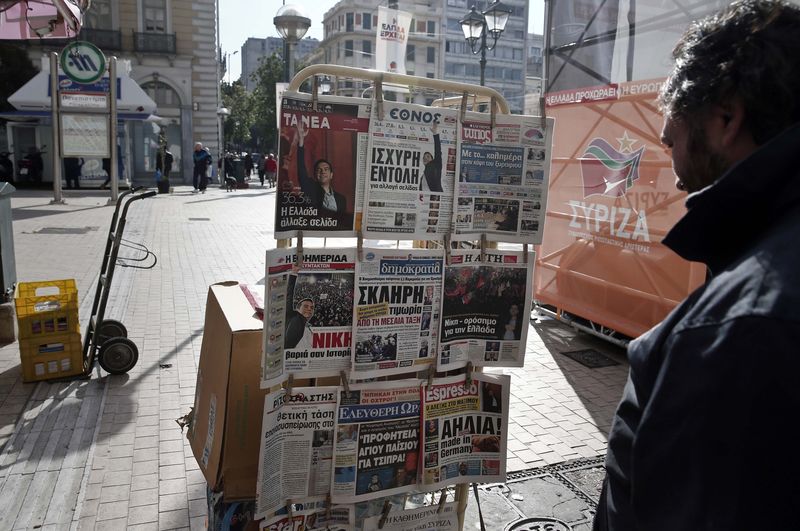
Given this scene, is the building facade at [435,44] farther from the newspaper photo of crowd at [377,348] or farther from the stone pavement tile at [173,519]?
the newspaper photo of crowd at [377,348]

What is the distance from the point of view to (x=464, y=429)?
303cm

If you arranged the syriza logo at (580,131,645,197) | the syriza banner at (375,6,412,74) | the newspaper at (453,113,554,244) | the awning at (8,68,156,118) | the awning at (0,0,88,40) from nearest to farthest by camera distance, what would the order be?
the newspaper at (453,113,554,244) → the awning at (0,0,88,40) → the syriza logo at (580,131,645,197) → the syriza banner at (375,6,412,74) → the awning at (8,68,156,118)

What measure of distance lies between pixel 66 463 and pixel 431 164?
2.97 meters

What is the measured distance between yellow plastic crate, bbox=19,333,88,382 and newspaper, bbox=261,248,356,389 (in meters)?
3.47

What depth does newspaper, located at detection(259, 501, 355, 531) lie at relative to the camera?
2.75 metres

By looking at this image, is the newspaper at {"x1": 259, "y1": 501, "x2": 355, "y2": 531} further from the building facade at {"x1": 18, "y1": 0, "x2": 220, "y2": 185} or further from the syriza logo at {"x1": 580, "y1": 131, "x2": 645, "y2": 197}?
the building facade at {"x1": 18, "y1": 0, "x2": 220, "y2": 185}

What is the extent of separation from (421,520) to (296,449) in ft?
2.35

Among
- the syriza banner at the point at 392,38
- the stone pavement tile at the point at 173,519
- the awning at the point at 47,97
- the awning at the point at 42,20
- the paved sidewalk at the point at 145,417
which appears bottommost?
the stone pavement tile at the point at 173,519

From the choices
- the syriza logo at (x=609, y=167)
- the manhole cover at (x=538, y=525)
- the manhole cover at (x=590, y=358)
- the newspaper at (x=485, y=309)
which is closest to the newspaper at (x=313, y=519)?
the newspaper at (x=485, y=309)

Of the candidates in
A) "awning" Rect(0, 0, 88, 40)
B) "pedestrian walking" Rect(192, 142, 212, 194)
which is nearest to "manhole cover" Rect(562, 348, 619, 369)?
"awning" Rect(0, 0, 88, 40)

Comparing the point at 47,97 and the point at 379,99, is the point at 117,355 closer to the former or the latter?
the point at 379,99

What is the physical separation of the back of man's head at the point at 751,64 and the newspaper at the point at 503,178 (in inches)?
59.0

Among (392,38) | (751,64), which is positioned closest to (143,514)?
(751,64)

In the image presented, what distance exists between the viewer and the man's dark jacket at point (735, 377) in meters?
0.98
